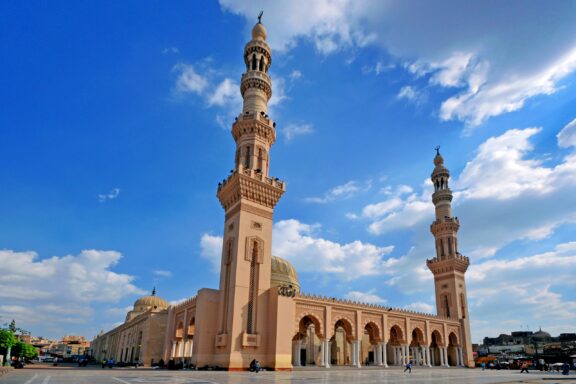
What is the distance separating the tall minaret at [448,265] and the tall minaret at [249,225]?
24414 mm

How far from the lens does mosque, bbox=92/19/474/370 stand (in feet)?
82.4

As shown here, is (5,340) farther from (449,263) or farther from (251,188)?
(449,263)

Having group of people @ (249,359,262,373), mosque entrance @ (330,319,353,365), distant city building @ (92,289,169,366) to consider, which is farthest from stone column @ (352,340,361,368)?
distant city building @ (92,289,169,366)

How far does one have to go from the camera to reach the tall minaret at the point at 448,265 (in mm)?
42281

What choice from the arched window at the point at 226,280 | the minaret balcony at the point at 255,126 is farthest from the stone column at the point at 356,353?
the minaret balcony at the point at 255,126

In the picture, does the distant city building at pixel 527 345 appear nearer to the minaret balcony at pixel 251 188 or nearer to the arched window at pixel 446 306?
the arched window at pixel 446 306

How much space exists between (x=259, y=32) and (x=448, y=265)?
30.8 metres

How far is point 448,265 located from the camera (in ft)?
145

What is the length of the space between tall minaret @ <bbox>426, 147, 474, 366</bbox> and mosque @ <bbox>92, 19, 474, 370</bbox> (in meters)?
0.13

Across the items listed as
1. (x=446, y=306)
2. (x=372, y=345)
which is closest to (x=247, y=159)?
(x=372, y=345)

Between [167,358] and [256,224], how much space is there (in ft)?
45.5

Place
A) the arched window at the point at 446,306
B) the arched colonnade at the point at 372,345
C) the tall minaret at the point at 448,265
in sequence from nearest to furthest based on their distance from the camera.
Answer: the arched colonnade at the point at 372,345 → the tall minaret at the point at 448,265 → the arched window at the point at 446,306

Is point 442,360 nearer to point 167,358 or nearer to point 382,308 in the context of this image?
point 382,308

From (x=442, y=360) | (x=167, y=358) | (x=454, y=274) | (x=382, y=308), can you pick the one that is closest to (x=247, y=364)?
(x=167, y=358)
